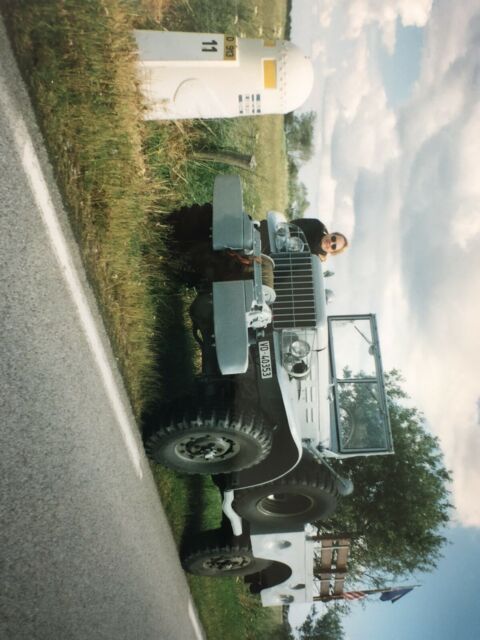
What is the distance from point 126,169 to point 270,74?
1707 millimetres

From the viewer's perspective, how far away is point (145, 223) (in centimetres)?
474

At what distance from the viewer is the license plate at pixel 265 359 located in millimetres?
3959

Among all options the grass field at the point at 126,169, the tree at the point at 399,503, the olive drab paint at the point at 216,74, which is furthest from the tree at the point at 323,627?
the olive drab paint at the point at 216,74

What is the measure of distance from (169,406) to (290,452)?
111 cm

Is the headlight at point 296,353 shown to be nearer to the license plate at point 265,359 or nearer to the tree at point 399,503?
the license plate at point 265,359

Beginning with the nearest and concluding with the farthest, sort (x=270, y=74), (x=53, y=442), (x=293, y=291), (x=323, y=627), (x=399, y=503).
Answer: (x=53, y=442), (x=293, y=291), (x=270, y=74), (x=399, y=503), (x=323, y=627)

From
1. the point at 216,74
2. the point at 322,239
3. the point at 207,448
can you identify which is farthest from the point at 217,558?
the point at 216,74

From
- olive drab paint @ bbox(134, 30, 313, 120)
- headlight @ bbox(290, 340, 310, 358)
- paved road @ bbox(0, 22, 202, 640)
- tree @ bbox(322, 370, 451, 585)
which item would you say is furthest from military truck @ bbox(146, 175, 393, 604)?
tree @ bbox(322, 370, 451, 585)

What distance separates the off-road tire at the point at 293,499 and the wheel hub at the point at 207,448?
1.89ft

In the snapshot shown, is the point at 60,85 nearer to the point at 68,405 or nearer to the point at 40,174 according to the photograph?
the point at 40,174

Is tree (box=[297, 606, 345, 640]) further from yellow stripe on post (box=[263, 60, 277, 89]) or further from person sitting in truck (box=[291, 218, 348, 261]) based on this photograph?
yellow stripe on post (box=[263, 60, 277, 89])

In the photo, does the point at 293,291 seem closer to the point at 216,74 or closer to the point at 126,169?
the point at 126,169

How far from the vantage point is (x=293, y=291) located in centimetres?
420

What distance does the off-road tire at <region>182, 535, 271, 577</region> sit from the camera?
494 cm
